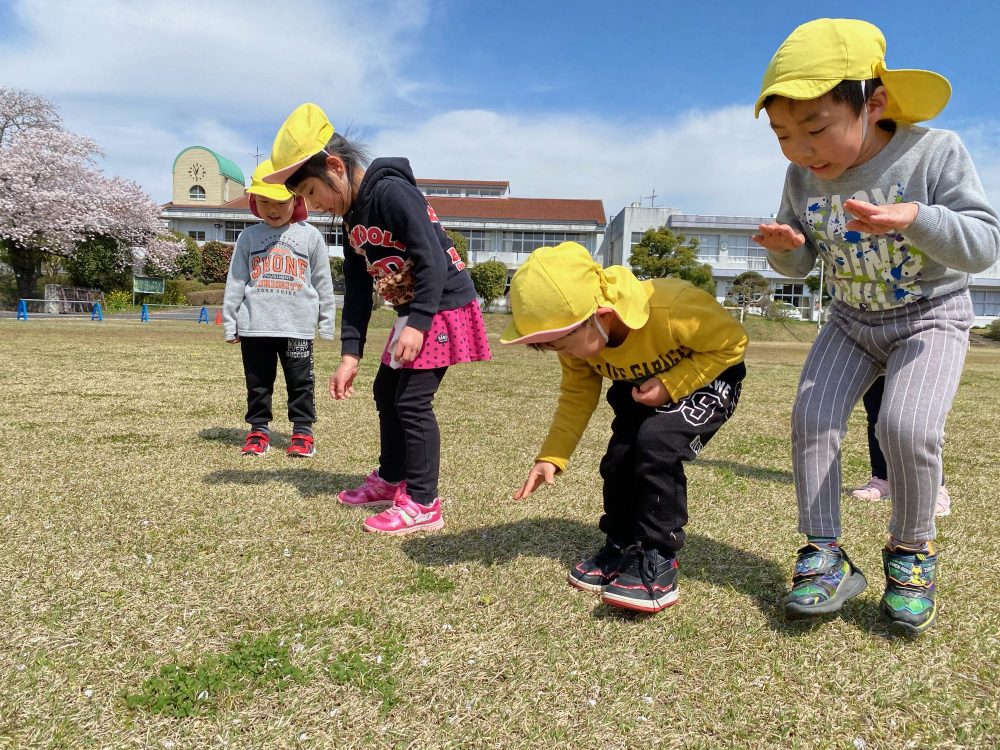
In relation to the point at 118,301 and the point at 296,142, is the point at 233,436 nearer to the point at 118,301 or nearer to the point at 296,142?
the point at 296,142

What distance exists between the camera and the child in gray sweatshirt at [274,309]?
4.57 m

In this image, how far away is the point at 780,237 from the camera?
234 centimetres

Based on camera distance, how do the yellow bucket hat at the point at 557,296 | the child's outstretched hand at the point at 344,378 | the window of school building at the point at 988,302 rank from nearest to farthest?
1. the yellow bucket hat at the point at 557,296
2. the child's outstretched hand at the point at 344,378
3. the window of school building at the point at 988,302

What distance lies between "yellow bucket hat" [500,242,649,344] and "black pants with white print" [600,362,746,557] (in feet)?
1.26

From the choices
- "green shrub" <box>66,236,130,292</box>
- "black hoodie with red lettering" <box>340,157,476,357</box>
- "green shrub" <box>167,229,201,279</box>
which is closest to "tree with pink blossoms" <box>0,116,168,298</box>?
"green shrub" <box>66,236,130,292</box>

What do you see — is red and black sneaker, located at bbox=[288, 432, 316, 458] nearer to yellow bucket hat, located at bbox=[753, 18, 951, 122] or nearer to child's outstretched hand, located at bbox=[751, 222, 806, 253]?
child's outstretched hand, located at bbox=[751, 222, 806, 253]

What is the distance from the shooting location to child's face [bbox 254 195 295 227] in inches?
177

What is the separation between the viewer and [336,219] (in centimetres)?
Answer: 333

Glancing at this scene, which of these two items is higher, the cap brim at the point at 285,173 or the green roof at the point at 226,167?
the green roof at the point at 226,167

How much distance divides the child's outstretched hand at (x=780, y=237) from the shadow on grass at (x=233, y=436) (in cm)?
345

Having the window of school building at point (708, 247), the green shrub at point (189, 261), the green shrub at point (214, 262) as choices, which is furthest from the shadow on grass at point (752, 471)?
the window of school building at point (708, 247)

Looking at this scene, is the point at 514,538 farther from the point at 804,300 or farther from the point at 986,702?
the point at 804,300

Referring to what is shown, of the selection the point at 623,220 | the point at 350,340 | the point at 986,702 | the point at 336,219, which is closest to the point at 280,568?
the point at 350,340

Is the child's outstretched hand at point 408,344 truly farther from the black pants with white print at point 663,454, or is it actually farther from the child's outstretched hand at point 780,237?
the child's outstretched hand at point 780,237
